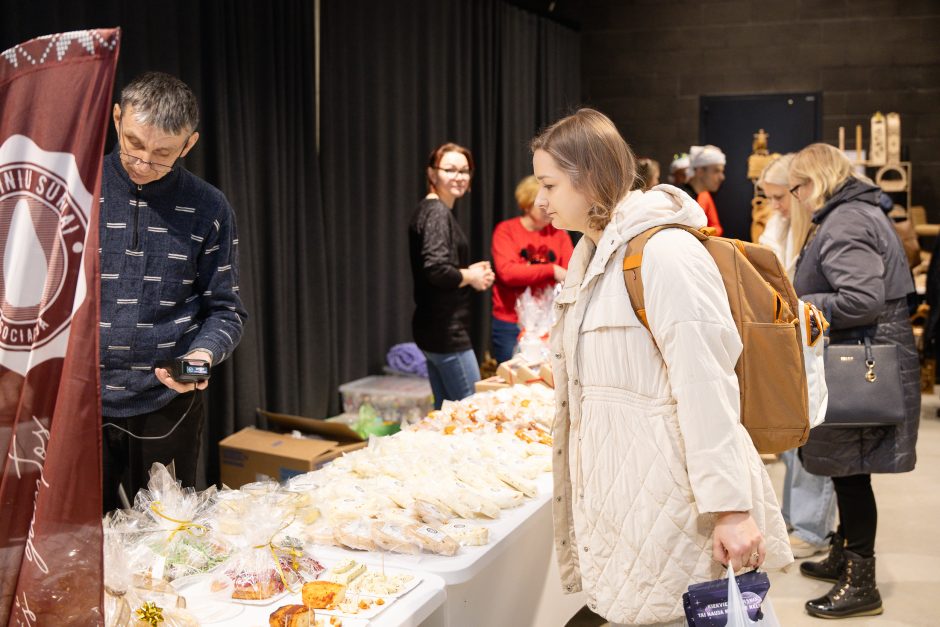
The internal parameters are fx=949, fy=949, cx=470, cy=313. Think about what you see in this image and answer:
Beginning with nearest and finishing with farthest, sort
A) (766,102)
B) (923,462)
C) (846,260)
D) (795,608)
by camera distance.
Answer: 1. (846,260)
2. (795,608)
3. (923,462)
4. (766,102)

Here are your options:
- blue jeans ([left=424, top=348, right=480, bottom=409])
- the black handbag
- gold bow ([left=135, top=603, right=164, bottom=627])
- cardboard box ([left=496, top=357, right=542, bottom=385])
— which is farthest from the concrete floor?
gold bow ([left=135, top=603, right=164, bottom=627])

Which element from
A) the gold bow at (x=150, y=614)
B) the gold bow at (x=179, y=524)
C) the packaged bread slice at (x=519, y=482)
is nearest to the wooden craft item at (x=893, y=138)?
the packaged bread slice at (x=519, y=482)

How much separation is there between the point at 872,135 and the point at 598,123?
7277 millimetres

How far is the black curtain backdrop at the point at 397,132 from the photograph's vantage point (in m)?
5.64

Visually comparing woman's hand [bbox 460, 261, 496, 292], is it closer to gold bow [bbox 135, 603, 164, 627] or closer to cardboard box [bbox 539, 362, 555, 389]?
cardboard box [bbox 539, 362, 555, 389]

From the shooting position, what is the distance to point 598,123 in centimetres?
179

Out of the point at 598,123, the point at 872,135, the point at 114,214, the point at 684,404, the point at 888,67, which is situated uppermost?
the point at 888,67

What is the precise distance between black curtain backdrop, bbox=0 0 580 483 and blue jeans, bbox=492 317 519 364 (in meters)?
1.04

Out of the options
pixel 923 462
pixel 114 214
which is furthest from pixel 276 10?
pixel 923 462

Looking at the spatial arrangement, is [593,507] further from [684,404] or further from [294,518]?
[294,518]

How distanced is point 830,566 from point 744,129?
239 inches

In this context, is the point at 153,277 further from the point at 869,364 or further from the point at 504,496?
the point at 869,364

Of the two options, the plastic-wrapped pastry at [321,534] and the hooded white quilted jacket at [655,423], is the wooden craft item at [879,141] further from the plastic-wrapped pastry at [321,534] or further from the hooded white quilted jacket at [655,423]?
the plastic-wrapped pastry at [321,534]

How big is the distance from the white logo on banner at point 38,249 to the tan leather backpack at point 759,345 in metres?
0.94
